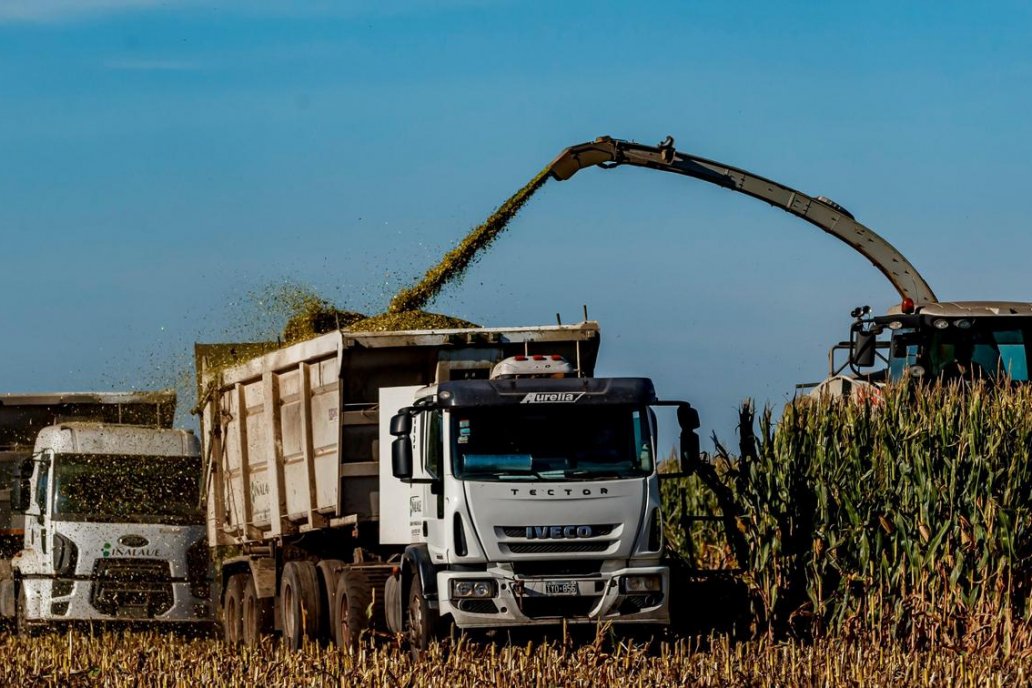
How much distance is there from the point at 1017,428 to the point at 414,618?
6.26 metres

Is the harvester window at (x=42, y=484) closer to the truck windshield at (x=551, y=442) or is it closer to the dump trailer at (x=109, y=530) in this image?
the dump trailer at (x=109, y=530)

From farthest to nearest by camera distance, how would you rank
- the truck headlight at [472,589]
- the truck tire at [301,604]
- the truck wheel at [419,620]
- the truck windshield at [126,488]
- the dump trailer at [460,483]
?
the truck windshield at [126,488] < the truck tire at [301,604] < the truck wheel at [419,620] < the dump trailer at [460,483] < the truck headlight at [472,589]

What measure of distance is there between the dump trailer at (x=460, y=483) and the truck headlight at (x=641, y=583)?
12 millimetres

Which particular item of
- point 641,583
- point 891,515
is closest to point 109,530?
point 641,583

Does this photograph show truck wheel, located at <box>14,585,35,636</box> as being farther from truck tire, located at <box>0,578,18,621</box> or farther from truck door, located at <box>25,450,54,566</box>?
truck door, located at <box>25,450,54,566</box>

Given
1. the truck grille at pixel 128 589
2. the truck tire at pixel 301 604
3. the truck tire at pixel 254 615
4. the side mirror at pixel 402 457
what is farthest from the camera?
the truck grille at pixel 128 589

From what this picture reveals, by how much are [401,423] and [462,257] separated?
7.22 metres

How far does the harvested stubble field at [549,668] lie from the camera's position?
42.3 feet

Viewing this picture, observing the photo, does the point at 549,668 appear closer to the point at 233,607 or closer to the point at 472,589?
the point at 472,589

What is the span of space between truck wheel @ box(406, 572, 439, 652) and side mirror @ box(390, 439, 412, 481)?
0.98m

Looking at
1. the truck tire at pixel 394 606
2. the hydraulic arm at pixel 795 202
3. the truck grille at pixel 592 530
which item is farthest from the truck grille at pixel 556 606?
the hydraulic arm at pixel 795 202

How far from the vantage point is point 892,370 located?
21.6 metres

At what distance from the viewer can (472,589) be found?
50.7 feet

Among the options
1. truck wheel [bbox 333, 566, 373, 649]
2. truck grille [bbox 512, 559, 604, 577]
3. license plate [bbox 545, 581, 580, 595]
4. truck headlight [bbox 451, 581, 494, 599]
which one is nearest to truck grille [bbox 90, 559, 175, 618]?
truck wheel [bbox 333, 566, 373, 649]
